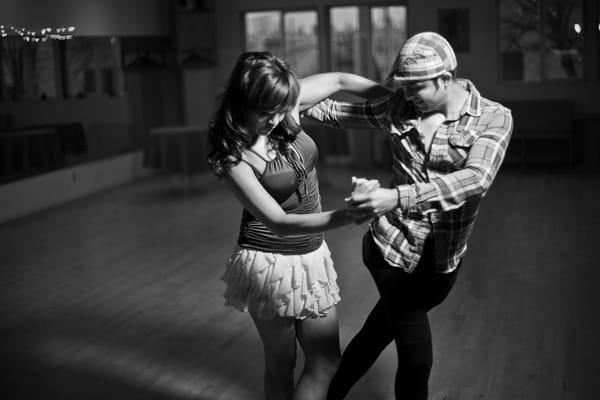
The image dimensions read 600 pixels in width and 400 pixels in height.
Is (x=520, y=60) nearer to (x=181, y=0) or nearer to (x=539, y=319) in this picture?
(x=181, y=0)

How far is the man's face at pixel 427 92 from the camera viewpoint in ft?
7.66

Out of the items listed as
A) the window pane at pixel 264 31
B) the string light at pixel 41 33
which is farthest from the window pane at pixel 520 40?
the string light at pixel 41 33

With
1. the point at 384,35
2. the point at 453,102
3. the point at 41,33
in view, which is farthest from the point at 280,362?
the point at 384,35

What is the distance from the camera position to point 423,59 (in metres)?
2.30

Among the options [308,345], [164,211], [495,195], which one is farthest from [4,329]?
[495,195]

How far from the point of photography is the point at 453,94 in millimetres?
2383

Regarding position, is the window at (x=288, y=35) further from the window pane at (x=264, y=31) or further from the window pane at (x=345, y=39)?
the window pane at (x=345, y=39)

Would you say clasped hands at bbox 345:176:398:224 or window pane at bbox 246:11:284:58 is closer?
clasped hands at bbox 345:176:398:224

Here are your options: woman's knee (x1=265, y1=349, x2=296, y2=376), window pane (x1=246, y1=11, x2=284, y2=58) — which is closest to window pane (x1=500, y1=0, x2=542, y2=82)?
window pane (x1=246, y1=11, x2=284, y2=58)

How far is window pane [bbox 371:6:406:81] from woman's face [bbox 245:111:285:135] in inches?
381

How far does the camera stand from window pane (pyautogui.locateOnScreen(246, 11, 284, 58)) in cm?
1228

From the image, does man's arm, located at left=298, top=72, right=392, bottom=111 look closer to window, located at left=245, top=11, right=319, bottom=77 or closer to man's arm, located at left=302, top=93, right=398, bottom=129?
man's arm, located at left=302, top=93, right=398, bottom=129

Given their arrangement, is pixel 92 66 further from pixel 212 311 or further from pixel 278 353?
pixel 278 353

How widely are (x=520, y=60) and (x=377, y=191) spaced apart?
964cm
